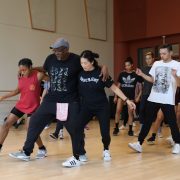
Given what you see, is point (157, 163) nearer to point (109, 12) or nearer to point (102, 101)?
point (102, 101)

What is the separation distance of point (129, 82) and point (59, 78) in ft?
10.3

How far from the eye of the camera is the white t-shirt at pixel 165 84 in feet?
15.4

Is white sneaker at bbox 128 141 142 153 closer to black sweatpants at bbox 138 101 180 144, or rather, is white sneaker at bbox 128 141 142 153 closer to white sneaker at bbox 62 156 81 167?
black sweatpants at bbox 138 101 180 144

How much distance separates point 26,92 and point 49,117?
60 cm

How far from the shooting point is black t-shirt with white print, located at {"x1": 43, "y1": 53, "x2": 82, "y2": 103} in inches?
154

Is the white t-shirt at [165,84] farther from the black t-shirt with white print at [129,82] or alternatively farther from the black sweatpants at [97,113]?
the black t-shirt with white print at [129,82]

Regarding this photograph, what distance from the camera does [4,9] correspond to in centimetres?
912

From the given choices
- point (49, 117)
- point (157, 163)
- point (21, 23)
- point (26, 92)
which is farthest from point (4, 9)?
point (157, 163)

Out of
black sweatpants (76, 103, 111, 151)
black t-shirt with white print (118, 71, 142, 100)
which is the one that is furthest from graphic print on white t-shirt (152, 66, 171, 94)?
black t-shirt with white print (118, 71, 142, 100)

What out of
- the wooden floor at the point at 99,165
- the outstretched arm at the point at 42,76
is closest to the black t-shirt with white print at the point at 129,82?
the wooden floor at the point at 99,165

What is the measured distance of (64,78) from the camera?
390cm

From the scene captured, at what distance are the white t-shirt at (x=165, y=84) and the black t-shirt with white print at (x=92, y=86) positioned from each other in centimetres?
95

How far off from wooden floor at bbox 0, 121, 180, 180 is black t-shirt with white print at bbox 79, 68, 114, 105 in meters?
0.72

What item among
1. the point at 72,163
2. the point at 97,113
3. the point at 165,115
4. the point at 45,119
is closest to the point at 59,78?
the point at 45,119
